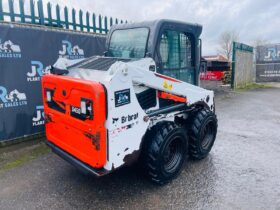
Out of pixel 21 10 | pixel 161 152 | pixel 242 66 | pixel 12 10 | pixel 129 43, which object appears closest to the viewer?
pixel 161 152

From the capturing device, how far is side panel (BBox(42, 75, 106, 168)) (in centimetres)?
248

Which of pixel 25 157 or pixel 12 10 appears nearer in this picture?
pixel 25 157

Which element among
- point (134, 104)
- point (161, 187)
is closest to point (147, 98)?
point (134, 104)

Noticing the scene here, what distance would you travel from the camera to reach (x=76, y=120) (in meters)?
2.80

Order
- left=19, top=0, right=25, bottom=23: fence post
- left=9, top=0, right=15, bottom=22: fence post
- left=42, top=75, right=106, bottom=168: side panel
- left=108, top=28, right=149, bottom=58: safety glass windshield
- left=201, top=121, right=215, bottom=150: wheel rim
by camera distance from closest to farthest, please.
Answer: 1. left=42, top=75, right=106, bottom=168: side panel
2. left=108, top=28, right=149, bottom=58: safety glass windshield
3. left=201, top=121, right=215, bottom=150: wheel rim
4. left=9, top=0, right=15, bottom=22: fence post
5. left=19, top=0, right=25, bottom=23: fence post

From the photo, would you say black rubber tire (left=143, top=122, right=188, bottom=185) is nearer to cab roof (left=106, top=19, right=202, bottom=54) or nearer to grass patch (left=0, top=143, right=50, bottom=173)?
cab roof (left=106, top=19, right=202, bottom=54)

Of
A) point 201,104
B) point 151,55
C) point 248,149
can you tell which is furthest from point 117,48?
point 248,149

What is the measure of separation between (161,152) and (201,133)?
1065 millimetres

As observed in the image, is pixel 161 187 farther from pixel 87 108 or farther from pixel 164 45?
pixel 164 45

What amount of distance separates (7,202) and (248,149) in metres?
3.99

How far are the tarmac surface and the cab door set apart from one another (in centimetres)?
149

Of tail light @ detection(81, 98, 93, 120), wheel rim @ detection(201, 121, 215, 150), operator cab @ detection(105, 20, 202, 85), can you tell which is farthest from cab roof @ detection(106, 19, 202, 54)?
wheel rim @ detection(201, 121, 215, 150)

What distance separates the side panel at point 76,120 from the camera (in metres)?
2.48

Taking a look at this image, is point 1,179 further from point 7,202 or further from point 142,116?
point 142,116
